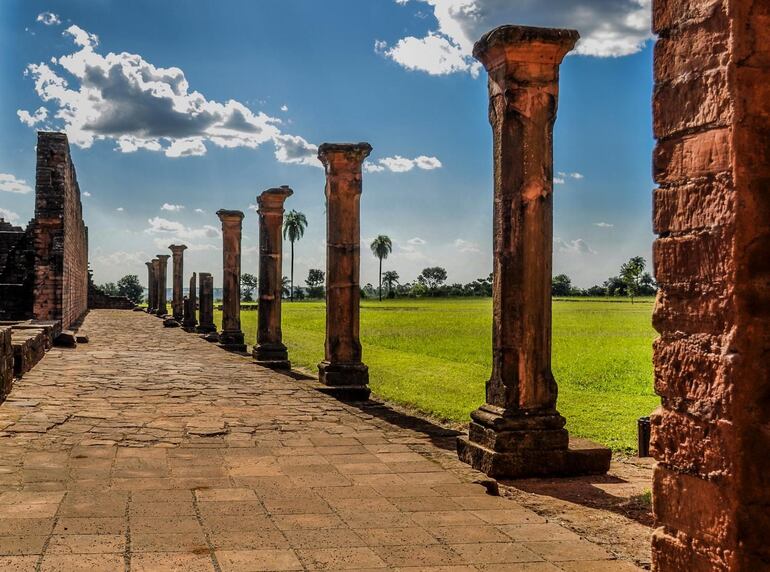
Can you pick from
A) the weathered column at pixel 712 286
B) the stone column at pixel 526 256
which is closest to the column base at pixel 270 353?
the stone column at pixel 526 256

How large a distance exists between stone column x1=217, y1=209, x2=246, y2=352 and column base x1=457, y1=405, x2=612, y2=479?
45.3 ft

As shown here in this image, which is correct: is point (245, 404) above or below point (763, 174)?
below

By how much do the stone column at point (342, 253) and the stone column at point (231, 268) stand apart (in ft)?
27.6

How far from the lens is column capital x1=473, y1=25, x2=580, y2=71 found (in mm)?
6707

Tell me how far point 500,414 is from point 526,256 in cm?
134

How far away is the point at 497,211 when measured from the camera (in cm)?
697

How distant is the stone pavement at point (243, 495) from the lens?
170 inches

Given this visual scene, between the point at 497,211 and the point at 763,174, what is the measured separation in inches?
157

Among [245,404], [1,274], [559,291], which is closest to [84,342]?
[1,274]

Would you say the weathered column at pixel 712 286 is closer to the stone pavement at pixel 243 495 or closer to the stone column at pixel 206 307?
the stone pavement at pixel 243 495

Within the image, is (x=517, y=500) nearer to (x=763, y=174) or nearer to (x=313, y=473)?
(x=313, y=473)

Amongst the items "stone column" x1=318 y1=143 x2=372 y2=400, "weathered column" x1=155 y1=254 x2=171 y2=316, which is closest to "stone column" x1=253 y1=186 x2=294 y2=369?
"stone column" x1=318 y1=143 x2=372 y2=400

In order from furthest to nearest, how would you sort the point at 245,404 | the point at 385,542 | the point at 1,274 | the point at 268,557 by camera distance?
1. the point at 1,274
2. the point at 245,404
3. the point at 385,542
4. the point at 268,557

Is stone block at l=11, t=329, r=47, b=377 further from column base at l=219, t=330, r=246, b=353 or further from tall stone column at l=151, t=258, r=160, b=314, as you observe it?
tall stone column at l=151, t=258, r=160, b=314
